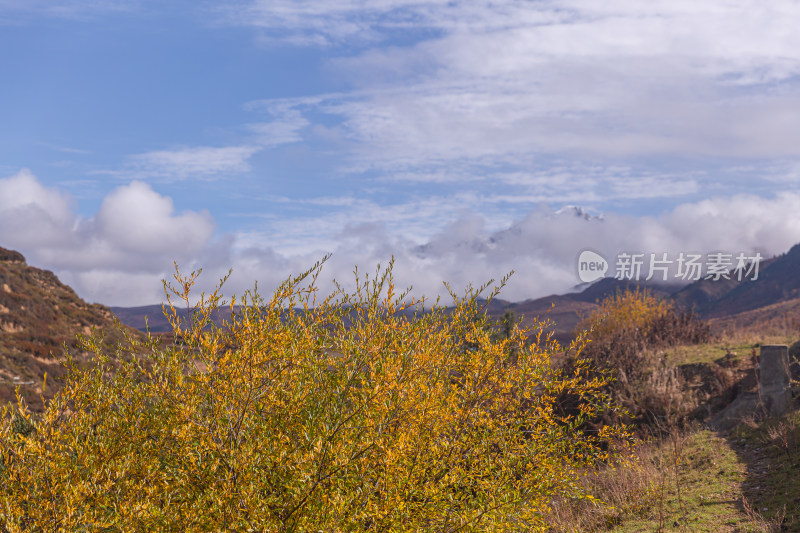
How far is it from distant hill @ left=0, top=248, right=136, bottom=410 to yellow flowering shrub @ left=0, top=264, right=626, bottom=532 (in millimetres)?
18621

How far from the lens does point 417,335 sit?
17.7 feet

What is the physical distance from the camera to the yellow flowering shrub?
4.22 m

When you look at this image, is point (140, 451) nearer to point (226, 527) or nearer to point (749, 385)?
point (226, 527)

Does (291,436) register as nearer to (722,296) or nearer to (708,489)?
(708,489)

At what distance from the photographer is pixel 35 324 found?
32656mm

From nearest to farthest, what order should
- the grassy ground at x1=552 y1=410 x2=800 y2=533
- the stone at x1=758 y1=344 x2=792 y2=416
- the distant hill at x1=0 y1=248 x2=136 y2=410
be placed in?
A: the grassy ground at x1=552 y1=410 x2=800 y2=533
the stone at x1=758 y1=344 x2=792 y2=416
the distant hill at x1=0 y1=248 x2=136 y2=410

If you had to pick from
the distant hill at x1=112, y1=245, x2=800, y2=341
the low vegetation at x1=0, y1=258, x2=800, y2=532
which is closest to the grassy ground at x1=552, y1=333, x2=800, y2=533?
the low vegetation at x1=0, y1=258, x2=800, y2=532

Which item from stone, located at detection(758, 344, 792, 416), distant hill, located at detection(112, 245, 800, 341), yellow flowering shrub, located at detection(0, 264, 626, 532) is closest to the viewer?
yellow flowering shrub, located at detection(0, 264, 626, 532)

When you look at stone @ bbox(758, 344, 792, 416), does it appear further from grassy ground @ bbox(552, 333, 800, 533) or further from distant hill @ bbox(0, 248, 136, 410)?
distant hill @ bbox(0, 248, 136, 410)

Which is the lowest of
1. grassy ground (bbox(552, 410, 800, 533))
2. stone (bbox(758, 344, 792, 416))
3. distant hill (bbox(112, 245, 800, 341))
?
grassy ground (bbox(552, 410, 800, 533))

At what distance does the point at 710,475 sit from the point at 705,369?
22.6 feet

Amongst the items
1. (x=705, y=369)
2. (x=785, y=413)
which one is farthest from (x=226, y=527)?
(x=705, y=369)

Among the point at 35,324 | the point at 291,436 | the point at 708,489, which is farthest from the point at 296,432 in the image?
the point at 35,324

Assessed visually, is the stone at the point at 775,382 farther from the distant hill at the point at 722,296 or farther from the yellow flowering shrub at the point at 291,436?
the distant hill at the point at 722,296
